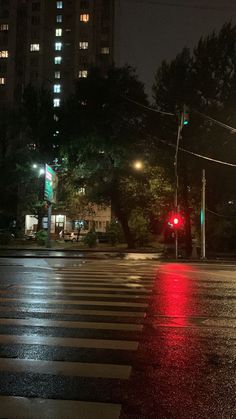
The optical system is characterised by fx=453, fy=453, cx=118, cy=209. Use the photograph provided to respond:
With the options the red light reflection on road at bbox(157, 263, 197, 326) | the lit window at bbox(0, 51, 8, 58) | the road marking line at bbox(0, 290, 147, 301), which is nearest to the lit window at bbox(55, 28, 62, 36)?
the lit window at bbox(0, 51, 8, 58)

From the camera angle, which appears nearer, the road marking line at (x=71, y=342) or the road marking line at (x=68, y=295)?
the road marking line at (x=71, y=342)

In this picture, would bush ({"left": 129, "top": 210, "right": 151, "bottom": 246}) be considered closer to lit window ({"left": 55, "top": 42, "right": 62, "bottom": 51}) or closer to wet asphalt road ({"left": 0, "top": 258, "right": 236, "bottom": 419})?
wet asphalt road ({"left": 0, "top": 258, "right": 236, "bottom": 419})

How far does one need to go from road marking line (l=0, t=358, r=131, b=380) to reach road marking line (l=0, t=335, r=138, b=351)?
84cm

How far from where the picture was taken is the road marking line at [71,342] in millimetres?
6805

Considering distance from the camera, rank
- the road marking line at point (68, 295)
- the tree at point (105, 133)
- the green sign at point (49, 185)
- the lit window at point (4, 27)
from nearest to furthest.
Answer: the road marking line at point (68, 295) → the green sign at point (49, 185) → the tree at point (105, 133) → the lit window at point (4, 27)

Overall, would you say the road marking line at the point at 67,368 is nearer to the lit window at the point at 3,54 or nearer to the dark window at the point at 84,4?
the lit window at the point at 3,54

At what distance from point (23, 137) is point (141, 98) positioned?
2901 centimetres

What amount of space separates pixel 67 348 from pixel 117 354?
0.79 metres

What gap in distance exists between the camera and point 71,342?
702 cm

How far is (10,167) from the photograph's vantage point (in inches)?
2328

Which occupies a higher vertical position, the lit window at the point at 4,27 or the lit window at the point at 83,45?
the lit window at the point at 4,27

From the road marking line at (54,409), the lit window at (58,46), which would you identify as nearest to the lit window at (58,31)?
the lit window at (58,46)

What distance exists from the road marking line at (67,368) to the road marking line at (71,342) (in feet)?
2.75

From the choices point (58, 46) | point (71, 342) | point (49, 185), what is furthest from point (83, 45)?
point (71, 342)
